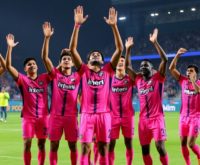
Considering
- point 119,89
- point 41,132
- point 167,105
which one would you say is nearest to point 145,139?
point 119,89

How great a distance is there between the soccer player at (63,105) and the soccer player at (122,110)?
104cm

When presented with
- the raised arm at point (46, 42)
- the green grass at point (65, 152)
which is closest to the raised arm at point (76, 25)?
the raised arm at point (46, 42)

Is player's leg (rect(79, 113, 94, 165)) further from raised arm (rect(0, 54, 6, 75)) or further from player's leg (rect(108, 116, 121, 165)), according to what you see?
raised arm (rect(0, 54, 6, 75))

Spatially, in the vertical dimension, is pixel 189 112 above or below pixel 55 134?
above

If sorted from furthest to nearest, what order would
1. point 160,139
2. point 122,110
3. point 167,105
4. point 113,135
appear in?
point 167,105 < point 122,110 < point 113,135 < point 160,139

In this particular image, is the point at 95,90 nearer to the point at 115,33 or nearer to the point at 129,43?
the point at 115,33

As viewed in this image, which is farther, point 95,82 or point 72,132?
point 72,132

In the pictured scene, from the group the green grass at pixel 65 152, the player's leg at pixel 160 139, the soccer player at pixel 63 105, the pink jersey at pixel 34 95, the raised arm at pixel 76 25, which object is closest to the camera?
the raised arm at pixel 76 25

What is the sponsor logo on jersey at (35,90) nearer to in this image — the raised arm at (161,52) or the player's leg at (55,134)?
the player's leg at (55,134)

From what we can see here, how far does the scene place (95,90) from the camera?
830 cm

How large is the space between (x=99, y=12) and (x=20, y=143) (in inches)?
1832

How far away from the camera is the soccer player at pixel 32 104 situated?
29.7ft

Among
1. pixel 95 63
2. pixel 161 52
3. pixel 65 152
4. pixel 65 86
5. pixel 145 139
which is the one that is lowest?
pixel 65 152

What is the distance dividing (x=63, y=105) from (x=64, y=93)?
0.24 meters
